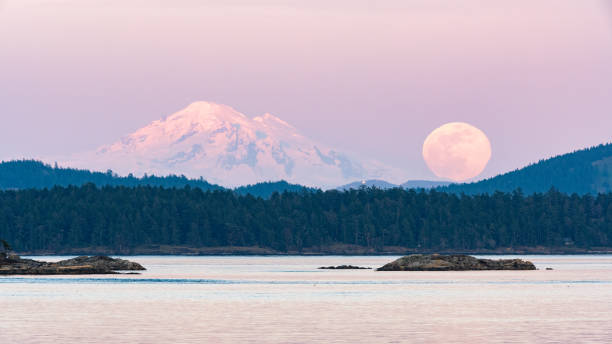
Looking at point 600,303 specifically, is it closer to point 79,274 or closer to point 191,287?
point 191,287

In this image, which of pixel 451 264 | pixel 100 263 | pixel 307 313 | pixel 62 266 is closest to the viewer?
pixel 307 313

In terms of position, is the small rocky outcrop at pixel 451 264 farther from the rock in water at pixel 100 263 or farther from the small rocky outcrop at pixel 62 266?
the small rocky outcrop at pixel 62 266

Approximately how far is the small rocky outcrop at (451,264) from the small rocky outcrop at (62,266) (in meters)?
42.5

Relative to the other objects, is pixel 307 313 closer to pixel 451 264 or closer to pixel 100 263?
pixel 100 263

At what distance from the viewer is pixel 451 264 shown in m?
169

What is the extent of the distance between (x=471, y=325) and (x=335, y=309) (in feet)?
52.6

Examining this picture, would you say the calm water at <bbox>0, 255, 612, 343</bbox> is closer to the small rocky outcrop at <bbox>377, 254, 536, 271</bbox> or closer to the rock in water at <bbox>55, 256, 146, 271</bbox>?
the rock in water at <bbox>55, 256, 146, 271</bbox>

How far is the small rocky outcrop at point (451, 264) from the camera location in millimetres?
167625

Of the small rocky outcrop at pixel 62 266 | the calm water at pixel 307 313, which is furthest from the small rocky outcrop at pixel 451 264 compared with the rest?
the calm water at pixel 307 313

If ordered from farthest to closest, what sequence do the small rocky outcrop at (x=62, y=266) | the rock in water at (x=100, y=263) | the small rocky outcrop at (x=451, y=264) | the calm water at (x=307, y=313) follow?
1. the small rocky outcrop at (x=451, y=264)
2. the rock in water at (x=100, y=263)
3. the small rocky outcrop at (x=62, y=266)
4. the calm water at (x=307, y=313)

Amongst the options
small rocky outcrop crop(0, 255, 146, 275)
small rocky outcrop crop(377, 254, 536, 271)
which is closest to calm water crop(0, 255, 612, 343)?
small rocky outcrop crop(0, 255, 146, 275)

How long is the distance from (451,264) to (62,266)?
2310 inches

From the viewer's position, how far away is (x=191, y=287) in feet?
384

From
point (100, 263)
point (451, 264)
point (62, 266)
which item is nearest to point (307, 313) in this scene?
point (62, 266)
